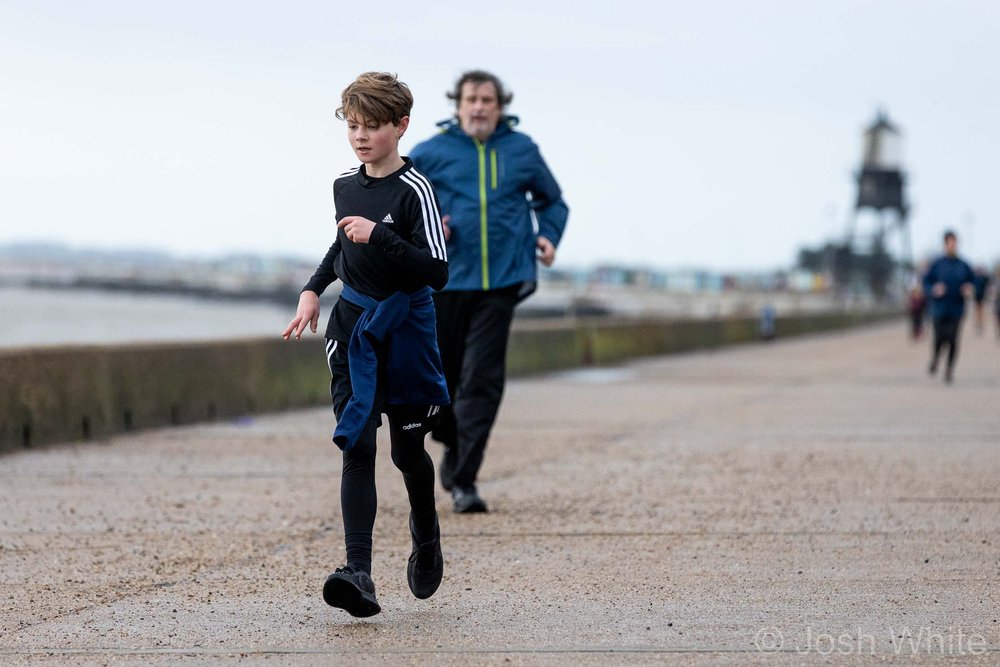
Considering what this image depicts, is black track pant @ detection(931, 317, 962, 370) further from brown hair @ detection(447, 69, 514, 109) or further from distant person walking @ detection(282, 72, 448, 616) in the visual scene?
distant person walking @ detection(282, 72, 448, 616)

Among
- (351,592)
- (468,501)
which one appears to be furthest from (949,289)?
(351,592)

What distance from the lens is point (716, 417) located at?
12992mm

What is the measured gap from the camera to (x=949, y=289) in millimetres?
17891

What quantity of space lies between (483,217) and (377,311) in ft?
8.30

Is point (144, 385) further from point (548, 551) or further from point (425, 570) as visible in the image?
point (425, 570)

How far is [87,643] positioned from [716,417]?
891 cm

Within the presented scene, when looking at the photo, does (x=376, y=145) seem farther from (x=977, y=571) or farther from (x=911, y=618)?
(x=977, y=571)

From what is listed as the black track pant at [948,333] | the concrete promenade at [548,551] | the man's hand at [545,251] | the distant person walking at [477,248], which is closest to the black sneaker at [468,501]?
the distant person walking at [477,248]

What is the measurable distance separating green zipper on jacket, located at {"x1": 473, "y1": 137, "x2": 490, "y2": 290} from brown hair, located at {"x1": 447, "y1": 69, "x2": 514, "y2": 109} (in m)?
0.23

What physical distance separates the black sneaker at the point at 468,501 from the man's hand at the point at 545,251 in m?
1.06

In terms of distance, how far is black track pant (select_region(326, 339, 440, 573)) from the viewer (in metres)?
4.88

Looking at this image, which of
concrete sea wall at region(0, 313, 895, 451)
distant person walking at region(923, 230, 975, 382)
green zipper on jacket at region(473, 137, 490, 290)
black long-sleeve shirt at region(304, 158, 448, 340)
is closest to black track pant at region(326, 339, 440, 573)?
black long-sleeve shirt at region(304, 158, 448, 340)

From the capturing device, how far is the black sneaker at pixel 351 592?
4676 mm

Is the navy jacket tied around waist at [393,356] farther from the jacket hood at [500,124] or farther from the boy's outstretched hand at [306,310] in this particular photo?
the jacket hood at [500,124]
